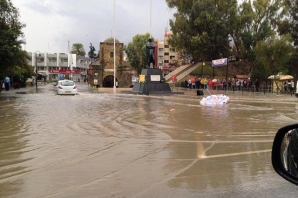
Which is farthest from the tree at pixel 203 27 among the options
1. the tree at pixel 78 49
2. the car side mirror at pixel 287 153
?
the tree at pixel 78 49

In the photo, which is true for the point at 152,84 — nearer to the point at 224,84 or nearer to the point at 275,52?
the point at 224,84

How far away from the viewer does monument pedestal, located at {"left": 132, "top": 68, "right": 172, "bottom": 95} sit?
35750mm

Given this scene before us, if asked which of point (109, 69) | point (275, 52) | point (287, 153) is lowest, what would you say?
point (287, 153)

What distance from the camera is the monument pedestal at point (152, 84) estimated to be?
35750mm

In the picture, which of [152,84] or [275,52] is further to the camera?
[275,52]

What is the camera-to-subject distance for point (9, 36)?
2811 centimetres

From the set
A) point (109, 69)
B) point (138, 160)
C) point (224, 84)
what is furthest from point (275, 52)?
point (138, 160)

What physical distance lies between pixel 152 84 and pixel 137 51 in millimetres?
61558

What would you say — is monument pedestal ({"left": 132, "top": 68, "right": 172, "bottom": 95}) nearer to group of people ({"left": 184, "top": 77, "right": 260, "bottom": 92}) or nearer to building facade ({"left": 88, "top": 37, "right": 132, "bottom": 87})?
group of people ({"left": 184, "top": 77, "right": 260, "bottom": 92})

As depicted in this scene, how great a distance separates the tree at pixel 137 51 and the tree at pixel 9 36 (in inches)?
2515

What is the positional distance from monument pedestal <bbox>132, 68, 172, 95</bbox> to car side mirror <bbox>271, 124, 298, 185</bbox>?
32611 millimetres

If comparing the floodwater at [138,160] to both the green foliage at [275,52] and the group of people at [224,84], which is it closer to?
the green foliage at [275,52]

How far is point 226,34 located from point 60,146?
2133 inches

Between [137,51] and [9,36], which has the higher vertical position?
[137,51]
